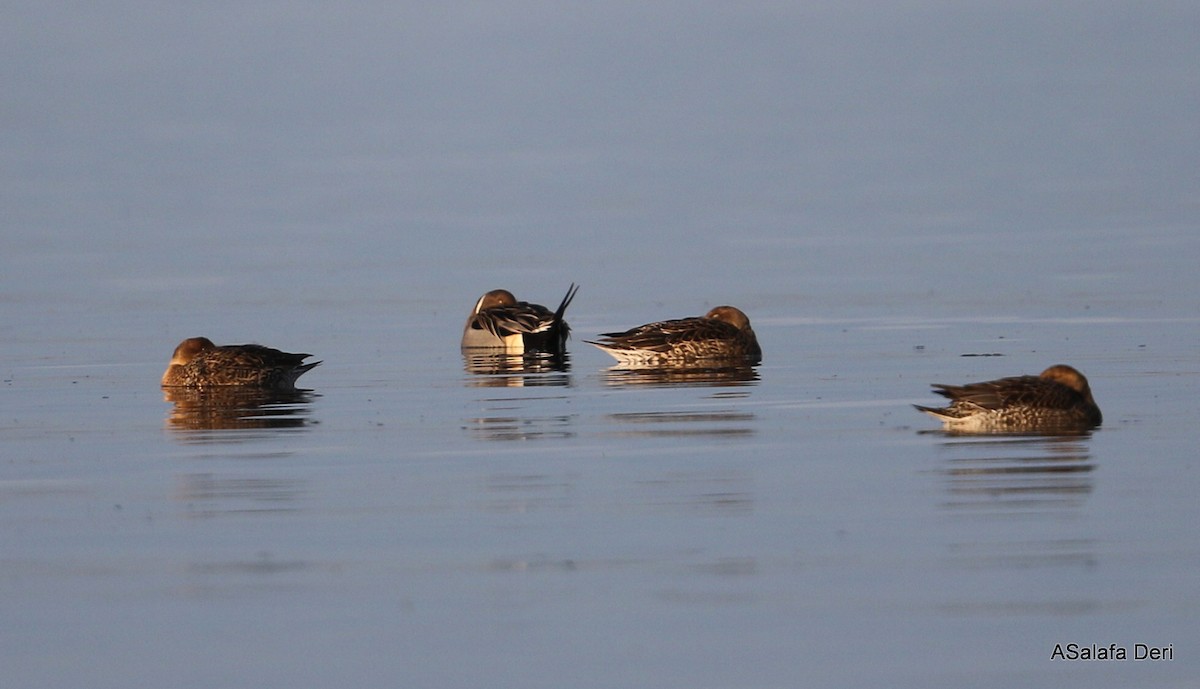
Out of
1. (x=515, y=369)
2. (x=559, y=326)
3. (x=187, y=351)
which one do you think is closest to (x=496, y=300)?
(x=559, y=326)

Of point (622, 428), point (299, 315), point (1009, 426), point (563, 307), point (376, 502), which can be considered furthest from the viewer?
point (299, 315)

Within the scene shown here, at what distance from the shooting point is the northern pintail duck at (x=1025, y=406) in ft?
42.4

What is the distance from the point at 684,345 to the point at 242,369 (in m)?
3.94

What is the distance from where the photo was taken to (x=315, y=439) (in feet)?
44.5

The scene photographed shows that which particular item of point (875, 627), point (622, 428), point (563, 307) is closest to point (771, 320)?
point (563, 307)

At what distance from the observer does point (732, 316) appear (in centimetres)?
1950

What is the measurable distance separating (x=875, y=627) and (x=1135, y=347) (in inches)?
435

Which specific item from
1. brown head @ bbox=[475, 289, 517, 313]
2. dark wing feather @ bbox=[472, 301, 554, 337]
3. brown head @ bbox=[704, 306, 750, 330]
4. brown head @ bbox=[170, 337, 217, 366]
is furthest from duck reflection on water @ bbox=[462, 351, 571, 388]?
brown head @ bbox=[170, 337, 217, 366]

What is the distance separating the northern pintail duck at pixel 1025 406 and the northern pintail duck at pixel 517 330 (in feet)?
26.3

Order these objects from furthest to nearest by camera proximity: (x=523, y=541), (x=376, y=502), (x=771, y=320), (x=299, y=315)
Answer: (x=299, y=315)
(x=771, y=320)
(x=376, y=502)
(x=523, y=541)

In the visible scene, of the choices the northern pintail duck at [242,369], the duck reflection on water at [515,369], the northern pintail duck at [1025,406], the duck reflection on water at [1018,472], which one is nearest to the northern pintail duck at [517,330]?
the duck reflection on water at [515,369]

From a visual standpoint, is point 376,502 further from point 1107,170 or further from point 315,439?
point 1107,170

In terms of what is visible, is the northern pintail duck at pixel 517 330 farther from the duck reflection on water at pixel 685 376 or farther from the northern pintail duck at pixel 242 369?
the northern pintail duck at pixel 242 369

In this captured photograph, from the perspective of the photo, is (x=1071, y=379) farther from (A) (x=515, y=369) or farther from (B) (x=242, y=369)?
(A) (x=515, y=369)
